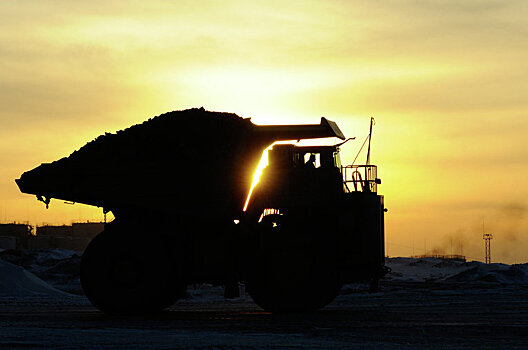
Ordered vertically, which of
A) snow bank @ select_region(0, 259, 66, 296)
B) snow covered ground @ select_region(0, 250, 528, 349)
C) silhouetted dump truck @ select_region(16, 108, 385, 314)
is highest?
silhouetted dump truck @ select_region(16, 108, 385, 314)

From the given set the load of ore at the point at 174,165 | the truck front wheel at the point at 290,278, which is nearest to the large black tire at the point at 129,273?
the load of ore at the point at 174,165

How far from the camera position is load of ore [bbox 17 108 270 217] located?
22859 mm

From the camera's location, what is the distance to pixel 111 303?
2305 centimetres

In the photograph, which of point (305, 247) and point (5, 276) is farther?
point (5, 276)

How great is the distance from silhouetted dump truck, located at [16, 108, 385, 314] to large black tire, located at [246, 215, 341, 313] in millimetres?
25

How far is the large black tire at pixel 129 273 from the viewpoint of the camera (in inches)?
903

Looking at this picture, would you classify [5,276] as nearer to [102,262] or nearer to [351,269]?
[102,262]

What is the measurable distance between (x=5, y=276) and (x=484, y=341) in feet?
100

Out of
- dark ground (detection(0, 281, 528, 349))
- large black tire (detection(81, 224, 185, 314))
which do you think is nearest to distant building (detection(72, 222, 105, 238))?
large black tire (detection(81, 224, 185, 314))

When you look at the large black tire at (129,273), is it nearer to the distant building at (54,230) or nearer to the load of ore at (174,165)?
the load of ore at (174,165)

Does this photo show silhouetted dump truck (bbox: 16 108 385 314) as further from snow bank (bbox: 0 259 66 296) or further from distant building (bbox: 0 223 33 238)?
distant building (bbox: 0 223 33 238)

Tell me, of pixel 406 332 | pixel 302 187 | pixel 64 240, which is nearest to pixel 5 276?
pixel 302 187

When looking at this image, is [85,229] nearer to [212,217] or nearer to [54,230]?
[54,230]

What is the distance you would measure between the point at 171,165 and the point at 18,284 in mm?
21143
